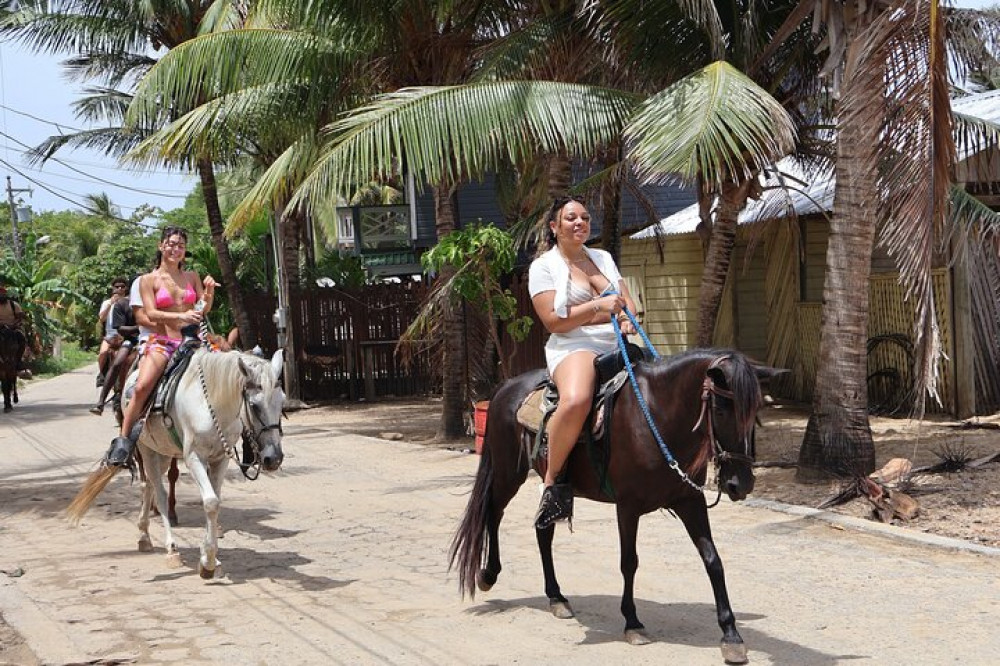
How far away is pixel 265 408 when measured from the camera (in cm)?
788

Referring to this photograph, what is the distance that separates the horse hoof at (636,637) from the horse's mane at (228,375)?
10.9 feet

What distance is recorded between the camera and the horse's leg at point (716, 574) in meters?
5.55

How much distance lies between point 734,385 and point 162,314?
15.9ft

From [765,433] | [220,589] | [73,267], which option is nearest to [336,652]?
[220,589]

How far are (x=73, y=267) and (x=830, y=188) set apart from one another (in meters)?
56.0

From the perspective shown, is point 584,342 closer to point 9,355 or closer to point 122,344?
point 122,344

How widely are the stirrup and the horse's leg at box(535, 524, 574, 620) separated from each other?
0.28 meters

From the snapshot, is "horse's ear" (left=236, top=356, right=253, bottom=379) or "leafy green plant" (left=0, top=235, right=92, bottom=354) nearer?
"horse's ear" (left=236, top=356, right=253, bottom=379)

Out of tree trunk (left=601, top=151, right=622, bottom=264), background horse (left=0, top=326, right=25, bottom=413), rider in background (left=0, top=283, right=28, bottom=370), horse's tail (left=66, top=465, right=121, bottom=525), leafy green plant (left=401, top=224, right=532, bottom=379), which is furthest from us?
rider in background (left=0, top=283, right=28, bottom=370)

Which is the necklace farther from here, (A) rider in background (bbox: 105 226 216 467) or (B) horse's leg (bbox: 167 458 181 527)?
(B) horse's leg (bbox: 167 458 181 527)

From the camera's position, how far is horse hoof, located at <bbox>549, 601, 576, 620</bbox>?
21.7ft

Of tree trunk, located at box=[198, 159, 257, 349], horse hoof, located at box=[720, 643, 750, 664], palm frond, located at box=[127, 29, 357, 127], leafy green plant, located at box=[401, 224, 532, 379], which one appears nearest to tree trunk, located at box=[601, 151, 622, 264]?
leafy green plant, located at box=[401, 224, 532, 379]

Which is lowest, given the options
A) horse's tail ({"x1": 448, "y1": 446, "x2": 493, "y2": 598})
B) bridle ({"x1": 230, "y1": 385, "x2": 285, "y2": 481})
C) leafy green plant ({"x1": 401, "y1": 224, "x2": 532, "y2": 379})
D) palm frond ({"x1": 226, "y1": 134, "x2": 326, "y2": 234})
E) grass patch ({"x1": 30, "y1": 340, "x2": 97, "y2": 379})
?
horse's tail ({"x1": 448, "y1": 446, "x2": 493, "y2": 598})

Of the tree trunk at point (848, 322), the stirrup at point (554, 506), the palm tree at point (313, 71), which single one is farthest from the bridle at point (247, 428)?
the palm tree at point (313, 71)
